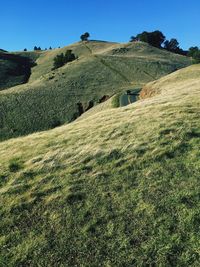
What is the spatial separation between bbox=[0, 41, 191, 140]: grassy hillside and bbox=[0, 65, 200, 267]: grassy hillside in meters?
45.2

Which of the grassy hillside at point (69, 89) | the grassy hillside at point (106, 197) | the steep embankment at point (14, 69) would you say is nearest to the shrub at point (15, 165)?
the grassy hillside at point (106, 197)

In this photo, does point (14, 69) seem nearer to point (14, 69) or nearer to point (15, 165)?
point (14, 69)

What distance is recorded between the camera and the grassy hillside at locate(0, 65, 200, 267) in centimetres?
1450

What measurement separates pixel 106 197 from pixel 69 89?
78092mm

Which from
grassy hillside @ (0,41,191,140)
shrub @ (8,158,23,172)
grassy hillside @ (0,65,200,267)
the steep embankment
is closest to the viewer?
grassy hillside @ (0,65,200,267)

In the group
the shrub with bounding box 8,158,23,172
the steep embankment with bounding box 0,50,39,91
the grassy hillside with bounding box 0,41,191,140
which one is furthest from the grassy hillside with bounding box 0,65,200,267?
the steep embankment with bounding box 0,50,39,91

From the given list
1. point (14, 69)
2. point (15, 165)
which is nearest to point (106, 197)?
point (15, 165)

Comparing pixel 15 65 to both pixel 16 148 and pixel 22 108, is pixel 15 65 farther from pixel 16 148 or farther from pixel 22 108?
pixel 16 148

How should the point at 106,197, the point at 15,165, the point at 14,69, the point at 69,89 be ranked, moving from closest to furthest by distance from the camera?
the point at 106,197, the point at 15,165, the point at 69,89, the point at 14,69

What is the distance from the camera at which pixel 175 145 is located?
2194 centimetres

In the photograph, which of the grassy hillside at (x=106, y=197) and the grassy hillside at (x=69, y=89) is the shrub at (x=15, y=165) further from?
the grassy hillside at (x=69, y=89)

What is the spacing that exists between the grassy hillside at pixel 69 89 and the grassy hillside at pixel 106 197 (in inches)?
1780

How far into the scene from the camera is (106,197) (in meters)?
17.8

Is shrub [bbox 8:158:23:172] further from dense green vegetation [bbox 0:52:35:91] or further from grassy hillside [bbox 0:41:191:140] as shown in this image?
dense green vegetation [bbox 0:52:35:91]
